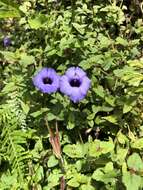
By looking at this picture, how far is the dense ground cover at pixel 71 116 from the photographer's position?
5.83ft

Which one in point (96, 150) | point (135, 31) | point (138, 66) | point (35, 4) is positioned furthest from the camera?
point (35, 4)

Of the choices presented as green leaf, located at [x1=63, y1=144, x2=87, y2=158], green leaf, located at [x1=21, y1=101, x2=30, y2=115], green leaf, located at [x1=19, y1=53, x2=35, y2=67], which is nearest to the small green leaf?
green leaf, located at [x1=19, y1=53, x2=35, y2=67]

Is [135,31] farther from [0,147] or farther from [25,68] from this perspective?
[0,147]

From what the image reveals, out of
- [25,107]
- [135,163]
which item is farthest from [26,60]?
[135,163]

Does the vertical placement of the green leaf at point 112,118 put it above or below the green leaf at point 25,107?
below

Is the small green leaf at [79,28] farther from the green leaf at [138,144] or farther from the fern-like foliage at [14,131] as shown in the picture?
the green leaf at [138,144]

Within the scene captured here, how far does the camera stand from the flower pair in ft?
6.17

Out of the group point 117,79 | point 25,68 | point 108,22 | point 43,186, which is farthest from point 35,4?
point 43,186

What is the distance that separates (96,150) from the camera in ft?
5.77

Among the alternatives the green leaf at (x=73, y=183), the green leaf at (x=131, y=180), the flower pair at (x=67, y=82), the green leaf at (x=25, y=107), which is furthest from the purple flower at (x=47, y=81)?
the green leaf at (x=131, y=180)

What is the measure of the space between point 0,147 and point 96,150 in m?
0.38

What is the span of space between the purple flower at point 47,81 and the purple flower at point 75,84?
24 mm

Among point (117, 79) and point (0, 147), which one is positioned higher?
point (117, 79)

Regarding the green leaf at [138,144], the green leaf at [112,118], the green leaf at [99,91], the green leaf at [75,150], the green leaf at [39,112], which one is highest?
the green leaf at [99,91]
